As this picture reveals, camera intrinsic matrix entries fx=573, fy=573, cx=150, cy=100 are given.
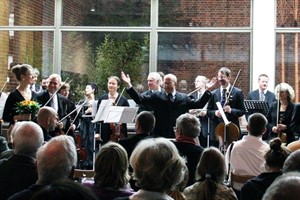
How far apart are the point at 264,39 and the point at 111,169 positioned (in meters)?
7.33

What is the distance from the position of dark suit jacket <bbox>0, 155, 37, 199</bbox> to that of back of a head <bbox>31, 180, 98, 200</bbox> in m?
2.09

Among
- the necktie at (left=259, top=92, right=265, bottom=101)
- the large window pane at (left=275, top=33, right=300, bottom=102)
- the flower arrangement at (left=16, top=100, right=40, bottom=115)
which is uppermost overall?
the large window pane at (left=275, top=33, right=300, bottom=102)

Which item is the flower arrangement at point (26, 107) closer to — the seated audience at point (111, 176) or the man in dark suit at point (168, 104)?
the man in dark suit at point (168, 104)

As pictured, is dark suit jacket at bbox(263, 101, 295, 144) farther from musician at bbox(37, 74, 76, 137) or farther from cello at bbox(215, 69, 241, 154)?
musician at bbox(37, 74, 76, 137)

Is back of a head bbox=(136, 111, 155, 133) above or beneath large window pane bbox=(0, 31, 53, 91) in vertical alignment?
beneath

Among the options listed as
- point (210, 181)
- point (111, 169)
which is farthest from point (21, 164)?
point (210, 181)

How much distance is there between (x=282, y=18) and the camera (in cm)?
1011

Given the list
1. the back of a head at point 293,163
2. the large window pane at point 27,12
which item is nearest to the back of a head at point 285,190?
the back of a head at point 293,163

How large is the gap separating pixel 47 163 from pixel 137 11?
794 cm

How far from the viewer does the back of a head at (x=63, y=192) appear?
4.84 feet

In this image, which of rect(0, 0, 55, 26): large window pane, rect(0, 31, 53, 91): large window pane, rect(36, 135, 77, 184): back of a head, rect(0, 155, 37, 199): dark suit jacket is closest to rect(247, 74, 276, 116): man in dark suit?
rect(0, 31, 53, 91): large window pane

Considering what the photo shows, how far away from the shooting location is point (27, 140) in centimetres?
377

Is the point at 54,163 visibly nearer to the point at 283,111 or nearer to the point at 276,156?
the point at 276,156

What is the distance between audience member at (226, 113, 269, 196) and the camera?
4.95 metres
